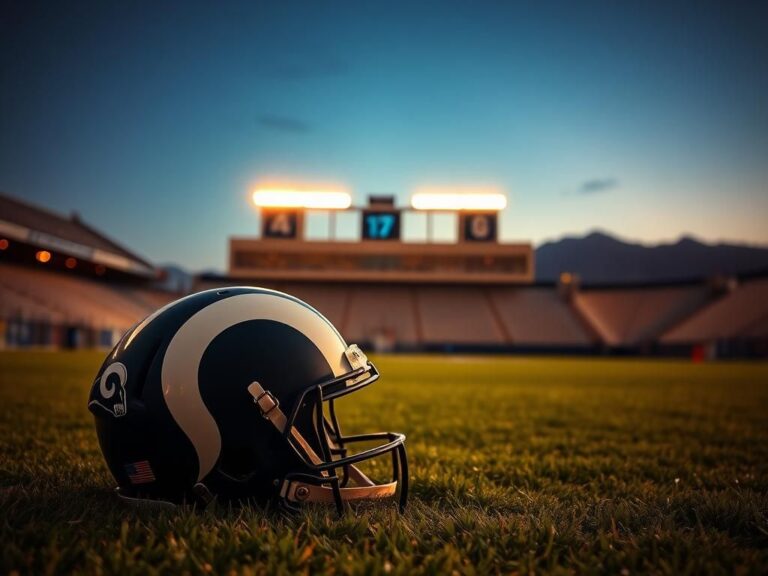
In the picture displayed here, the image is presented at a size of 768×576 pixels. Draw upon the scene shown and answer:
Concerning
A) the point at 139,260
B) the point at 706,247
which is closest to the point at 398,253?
the point at 139,260

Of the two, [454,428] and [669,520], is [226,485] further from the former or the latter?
[454,428]

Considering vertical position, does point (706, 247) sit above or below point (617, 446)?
above

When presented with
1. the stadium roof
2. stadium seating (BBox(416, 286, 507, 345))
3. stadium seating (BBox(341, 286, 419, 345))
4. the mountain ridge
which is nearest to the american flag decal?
the stadium roof

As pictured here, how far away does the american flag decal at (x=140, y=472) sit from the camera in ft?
6.29

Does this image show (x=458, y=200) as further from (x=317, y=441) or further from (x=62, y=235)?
(x=317, y=441)

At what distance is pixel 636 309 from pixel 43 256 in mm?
36642

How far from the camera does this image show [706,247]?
13650cm

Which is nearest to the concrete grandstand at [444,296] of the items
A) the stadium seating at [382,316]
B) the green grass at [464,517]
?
the stadium seating at [382,316]

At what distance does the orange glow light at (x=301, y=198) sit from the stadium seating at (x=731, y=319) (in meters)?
21.2

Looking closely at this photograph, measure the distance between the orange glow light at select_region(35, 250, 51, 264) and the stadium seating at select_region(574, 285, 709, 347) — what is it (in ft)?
106

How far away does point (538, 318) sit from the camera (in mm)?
40031

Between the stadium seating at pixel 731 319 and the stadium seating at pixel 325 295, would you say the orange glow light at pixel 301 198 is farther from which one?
the stadium seating at pixel 731 319

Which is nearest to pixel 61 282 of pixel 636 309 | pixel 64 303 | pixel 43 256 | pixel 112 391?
pixel 43 256

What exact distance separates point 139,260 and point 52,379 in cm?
2820
